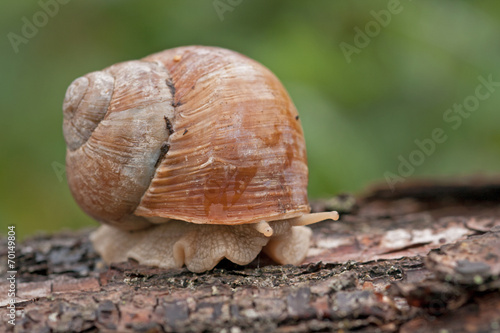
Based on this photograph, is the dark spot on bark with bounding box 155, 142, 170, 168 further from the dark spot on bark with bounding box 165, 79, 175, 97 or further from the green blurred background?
the green blurred background

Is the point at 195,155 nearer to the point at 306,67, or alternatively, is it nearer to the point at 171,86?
the point at 171,86

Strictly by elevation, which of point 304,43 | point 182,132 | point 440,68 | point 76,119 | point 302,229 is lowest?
point 302,229

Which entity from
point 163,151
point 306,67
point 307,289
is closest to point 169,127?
point 163,151

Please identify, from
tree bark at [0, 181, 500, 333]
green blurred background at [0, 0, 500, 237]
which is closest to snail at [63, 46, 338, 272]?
tree bark at [0, 181, 500, 333]

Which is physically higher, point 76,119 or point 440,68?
point 440,68

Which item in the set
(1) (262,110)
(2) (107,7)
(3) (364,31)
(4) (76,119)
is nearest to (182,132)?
(1) (262,110)

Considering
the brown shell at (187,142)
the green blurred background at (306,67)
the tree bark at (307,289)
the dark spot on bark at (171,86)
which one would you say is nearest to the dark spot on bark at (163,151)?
the brown shell at (187,142)

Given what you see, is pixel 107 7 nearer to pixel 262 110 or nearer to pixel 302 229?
pixel 262 110
